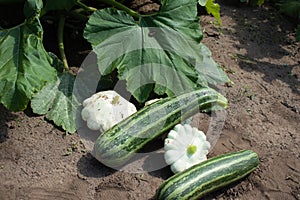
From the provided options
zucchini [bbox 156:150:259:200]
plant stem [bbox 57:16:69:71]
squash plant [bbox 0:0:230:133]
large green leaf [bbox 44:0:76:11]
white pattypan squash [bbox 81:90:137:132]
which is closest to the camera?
zucchini [bbox 156:150:259:200]

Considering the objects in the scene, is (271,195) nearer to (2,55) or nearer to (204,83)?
(204,83)

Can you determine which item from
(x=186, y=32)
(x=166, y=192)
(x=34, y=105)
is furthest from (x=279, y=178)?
(x=34, y=105)

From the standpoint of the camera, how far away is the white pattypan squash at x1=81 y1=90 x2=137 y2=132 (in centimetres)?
427

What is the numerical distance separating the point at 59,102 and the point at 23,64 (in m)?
0.51

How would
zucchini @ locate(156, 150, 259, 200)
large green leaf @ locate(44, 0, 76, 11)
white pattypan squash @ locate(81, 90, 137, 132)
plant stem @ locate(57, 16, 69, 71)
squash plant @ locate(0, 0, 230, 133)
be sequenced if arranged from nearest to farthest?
zucchini @ locate(156, 150, 259, 200), squash plant @ locate(0, 0, 230, 133), white pattypan squash @ locate(81, 90, 137, 132), large green leaf @ locate(44, 0, 76, 11), plant stem @ locate(57, 16, 69, 71)

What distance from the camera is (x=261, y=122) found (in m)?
4.72

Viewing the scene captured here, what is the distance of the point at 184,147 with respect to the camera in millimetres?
4180

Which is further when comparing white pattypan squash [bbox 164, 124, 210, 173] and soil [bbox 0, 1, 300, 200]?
white pattypan squash [bbox 164, 124, 210, 173]

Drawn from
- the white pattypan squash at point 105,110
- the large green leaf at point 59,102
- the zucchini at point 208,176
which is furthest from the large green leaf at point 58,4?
the zucchini at point 208,176

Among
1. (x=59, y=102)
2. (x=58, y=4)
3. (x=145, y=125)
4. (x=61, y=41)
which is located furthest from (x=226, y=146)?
(x=58, y=4)

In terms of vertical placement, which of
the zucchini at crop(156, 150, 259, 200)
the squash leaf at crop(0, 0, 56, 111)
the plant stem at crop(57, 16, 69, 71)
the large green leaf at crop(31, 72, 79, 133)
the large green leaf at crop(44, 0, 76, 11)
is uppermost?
Answer: the large green leaf at crop(44, 0, 76, 11)

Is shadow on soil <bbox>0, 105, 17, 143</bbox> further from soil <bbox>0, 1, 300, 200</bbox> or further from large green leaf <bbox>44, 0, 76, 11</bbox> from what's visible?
large green leaf <bbox>44, 0, 76, 11</bbox>

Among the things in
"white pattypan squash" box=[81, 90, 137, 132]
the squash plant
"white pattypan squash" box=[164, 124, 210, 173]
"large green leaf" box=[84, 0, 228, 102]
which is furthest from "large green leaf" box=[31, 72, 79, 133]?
"white pattypan squash" box=[164, 124, 210, 173]

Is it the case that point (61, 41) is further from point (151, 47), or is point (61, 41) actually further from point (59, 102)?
point (151, 47)
